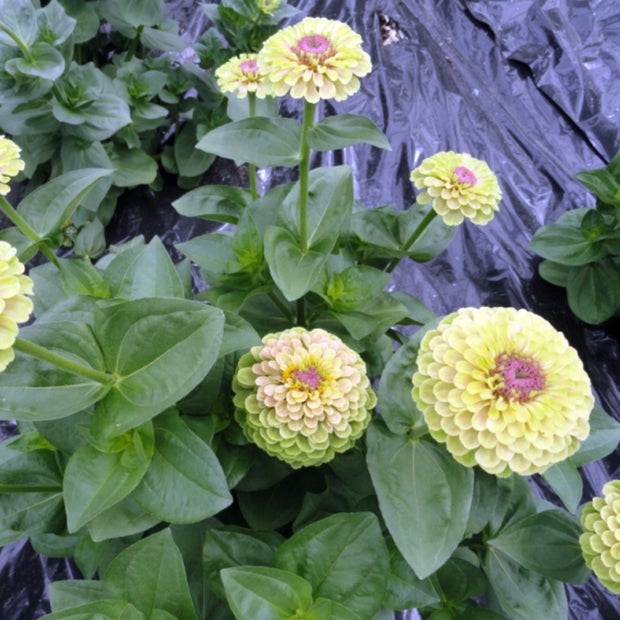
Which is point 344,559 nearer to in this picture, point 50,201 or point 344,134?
point 344,134

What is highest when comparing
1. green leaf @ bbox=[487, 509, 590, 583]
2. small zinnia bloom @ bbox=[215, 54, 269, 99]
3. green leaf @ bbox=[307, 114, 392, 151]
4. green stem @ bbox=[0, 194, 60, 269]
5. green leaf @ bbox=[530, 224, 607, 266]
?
green leaf @ bbox=[307, 114, 392, 151]

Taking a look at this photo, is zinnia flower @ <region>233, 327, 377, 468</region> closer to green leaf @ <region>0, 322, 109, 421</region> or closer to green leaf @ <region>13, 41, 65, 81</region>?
green leaf @ <region>0, 322, 109, 421</region>

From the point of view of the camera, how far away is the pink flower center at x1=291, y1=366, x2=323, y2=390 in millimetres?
705

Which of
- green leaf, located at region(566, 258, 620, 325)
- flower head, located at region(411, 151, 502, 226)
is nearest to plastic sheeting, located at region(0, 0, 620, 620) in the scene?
green leaf, located at region(566, 258, 620, 325)

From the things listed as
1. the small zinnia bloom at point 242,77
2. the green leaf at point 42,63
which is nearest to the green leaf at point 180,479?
the small zinnia bloom at point 242,77

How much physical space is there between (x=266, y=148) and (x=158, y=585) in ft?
1.98

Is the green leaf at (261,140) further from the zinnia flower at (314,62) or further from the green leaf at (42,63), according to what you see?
the green leaf at (42,63)

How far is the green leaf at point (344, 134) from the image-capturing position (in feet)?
2.69

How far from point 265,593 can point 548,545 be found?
0.40 m

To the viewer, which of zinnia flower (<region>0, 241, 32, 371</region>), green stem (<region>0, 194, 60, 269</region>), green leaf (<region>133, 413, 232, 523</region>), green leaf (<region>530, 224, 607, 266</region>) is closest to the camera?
zinnia flower (<region>0, 241, 32, 371</region>)

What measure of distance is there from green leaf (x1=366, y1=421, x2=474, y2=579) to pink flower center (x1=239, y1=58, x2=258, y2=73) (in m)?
0.76

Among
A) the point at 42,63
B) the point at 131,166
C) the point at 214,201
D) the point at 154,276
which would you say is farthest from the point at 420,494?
the point at 131,166

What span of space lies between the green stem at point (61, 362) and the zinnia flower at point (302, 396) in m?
0.17

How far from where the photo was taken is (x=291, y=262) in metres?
0.90
